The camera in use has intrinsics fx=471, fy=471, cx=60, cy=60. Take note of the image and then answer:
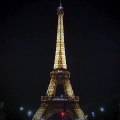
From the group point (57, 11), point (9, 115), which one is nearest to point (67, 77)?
point (57, 11)

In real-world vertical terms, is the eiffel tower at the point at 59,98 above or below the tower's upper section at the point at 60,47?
below

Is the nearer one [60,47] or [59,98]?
[59,98]

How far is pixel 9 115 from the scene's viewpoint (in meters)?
58.3

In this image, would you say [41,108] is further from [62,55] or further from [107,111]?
[107,111]

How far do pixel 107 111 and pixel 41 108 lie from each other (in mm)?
17075

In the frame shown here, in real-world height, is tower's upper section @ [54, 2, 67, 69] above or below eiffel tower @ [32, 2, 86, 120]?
above

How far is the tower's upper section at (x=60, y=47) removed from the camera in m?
77.4

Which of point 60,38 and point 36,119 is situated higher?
point 60,38

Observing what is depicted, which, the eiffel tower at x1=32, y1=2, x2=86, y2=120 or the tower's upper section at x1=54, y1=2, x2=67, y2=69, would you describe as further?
the tower's upper section at x1=54, y1=2, x2=67, y2=69

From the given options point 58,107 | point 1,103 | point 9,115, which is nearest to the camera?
point 1,103

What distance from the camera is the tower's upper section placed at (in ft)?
254

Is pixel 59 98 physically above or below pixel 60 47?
below

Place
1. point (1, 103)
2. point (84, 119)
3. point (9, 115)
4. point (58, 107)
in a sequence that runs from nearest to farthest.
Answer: point (1, 103)
point (9, 115)
point (84, 119)
point (58, 107)

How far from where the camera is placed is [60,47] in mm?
78500
